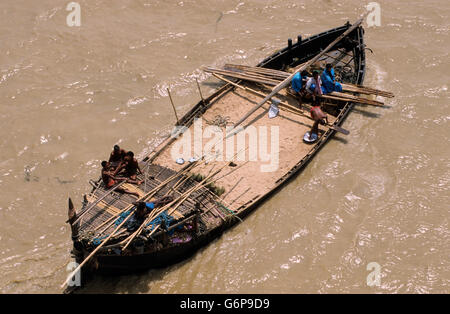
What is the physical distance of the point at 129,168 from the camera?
993 cm

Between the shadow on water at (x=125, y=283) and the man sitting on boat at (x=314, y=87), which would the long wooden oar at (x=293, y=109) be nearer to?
the man sitting on boat at (x=314, y=87)

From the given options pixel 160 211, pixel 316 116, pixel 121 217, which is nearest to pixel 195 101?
pixel 316 116

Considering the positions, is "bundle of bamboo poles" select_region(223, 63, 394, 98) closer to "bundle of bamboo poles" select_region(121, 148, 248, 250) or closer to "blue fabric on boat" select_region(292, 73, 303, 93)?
"blue fabric on boat" select_region(292, 73, 303, 93)

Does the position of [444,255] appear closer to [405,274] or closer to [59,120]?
[405,274]

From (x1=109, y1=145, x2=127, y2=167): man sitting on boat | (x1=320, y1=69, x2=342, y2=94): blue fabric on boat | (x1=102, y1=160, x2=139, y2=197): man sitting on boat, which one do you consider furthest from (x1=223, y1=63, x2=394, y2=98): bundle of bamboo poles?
(x1=102, y1=160, x2=139, y2=197): man sitting on boat

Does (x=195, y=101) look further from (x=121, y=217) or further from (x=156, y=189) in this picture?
(x=121, y=217)

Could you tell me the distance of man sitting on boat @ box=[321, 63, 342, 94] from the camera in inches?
496

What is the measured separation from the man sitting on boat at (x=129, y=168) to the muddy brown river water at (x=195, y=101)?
1.80 m

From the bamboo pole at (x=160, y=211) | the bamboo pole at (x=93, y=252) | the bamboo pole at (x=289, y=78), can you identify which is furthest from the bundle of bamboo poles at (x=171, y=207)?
the bamboo pole at (x=289, y=78)

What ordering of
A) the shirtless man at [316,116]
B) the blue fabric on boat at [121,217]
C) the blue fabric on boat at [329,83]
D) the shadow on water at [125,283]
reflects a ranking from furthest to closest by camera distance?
the blue fabric on boat at [329,83] → the shirtless man at [316,116] → the shadow on water at [125,283] → the blue fabric on boat at [121,217]

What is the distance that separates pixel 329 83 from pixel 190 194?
5558mm

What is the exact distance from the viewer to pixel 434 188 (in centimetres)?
1091

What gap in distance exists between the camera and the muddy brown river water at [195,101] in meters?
9.43

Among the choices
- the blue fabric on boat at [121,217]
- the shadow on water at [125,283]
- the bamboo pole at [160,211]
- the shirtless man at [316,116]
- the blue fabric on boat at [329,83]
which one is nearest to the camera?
the bamboo pole at [160,211]
